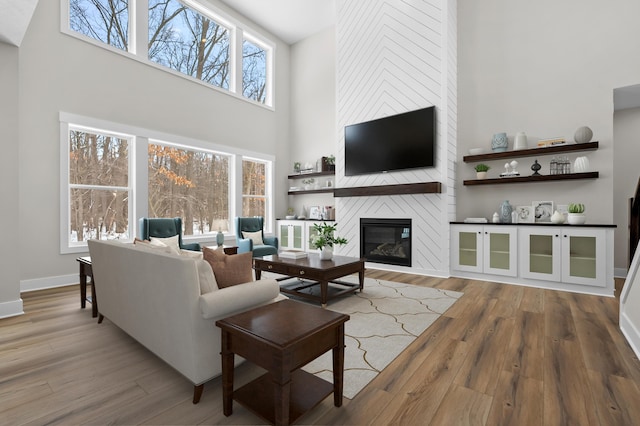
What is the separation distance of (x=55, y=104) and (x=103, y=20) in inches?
61.4

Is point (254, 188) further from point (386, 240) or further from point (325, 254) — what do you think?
point (325, 254)

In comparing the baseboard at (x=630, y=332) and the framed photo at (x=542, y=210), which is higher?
the framed photo at (x=542, y=210)

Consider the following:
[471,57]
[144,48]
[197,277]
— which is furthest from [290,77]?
[197,277]

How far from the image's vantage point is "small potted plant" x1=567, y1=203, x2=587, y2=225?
388cm

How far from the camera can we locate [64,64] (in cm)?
417

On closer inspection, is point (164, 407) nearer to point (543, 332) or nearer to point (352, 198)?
point (543, 332)

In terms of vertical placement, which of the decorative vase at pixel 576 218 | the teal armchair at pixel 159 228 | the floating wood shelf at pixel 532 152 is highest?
the floating wood shelf at pixel 532 152

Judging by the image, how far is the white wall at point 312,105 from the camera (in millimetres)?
6961

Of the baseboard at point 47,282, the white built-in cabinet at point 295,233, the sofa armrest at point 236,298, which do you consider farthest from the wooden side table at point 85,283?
the white built-in cabinet at point 295,233

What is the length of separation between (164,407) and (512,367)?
208 centimetres

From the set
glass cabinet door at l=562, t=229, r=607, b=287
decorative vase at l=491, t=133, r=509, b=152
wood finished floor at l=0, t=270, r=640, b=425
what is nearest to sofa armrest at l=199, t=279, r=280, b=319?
wood finished floor at l=0, t=270, r=640, b=425

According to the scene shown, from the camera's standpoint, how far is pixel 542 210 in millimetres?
4430

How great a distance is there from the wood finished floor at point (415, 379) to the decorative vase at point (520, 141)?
8.10 feet

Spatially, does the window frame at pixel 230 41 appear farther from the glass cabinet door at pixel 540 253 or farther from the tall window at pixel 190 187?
the glass cabinet door at pixel 540 253
